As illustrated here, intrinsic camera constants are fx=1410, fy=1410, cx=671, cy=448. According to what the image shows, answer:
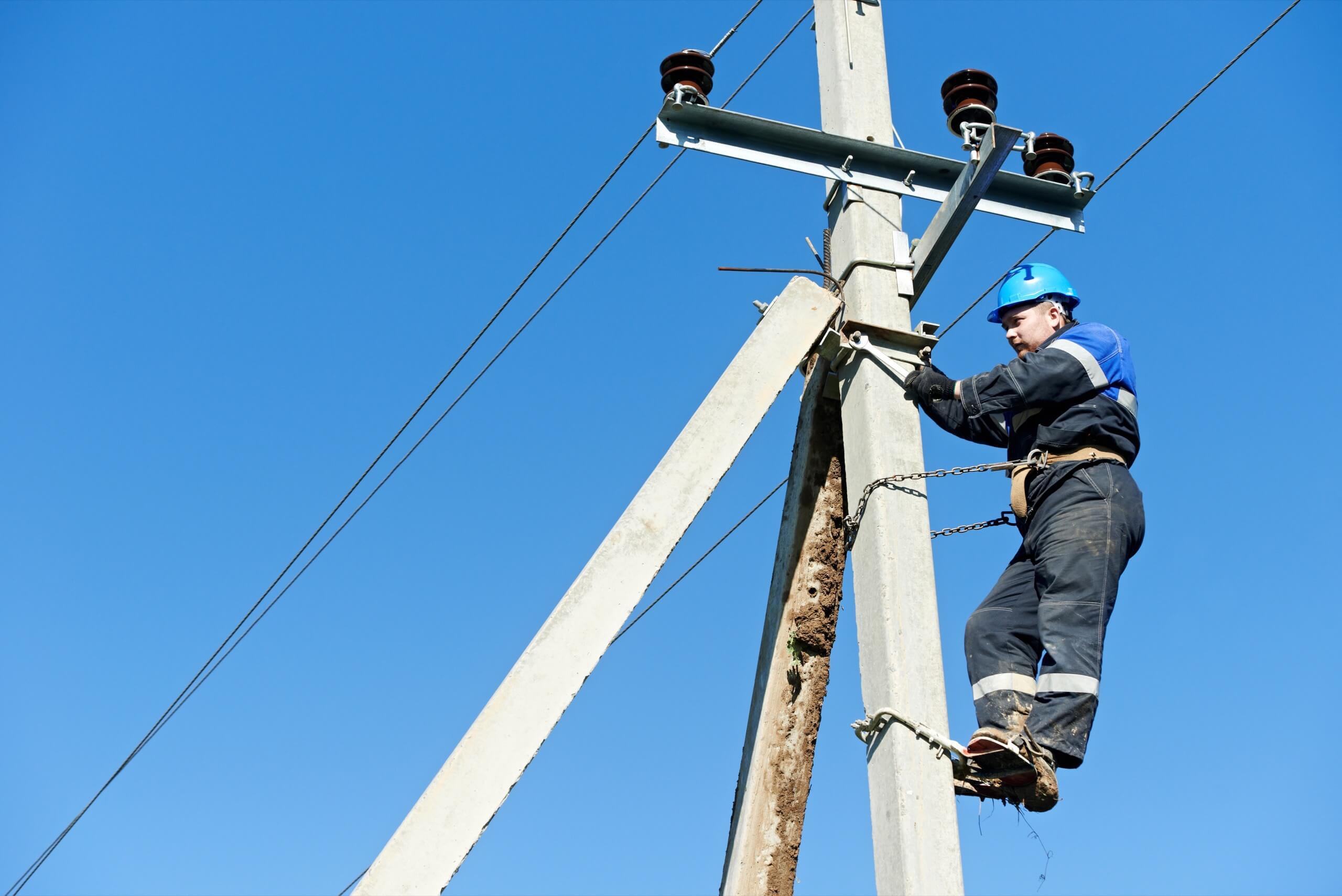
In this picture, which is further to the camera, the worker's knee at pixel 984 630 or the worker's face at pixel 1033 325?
the worker's face at pixel 1033 325

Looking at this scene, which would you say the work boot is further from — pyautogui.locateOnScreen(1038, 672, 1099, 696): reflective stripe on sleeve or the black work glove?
the black work glove

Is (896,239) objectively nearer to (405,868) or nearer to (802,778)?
(802,778)

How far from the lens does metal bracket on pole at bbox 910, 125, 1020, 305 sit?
4.35 meters

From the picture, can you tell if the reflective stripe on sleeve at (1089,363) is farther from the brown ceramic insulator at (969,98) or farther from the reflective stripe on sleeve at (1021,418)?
the brown ceramic insulator at (969,98)

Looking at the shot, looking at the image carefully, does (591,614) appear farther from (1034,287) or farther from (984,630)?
(1034,287)

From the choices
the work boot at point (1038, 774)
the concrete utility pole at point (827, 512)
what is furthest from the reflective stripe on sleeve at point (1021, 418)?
the work boot at point (1038, 774)

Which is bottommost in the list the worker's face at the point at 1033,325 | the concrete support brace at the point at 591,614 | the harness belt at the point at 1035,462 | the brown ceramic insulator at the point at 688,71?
the concrete support brace at the point at 591,614

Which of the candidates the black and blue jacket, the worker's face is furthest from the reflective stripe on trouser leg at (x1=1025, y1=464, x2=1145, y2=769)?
the worker's face

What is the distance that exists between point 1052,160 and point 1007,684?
196cm

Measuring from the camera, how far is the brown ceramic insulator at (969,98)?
15.5 feet

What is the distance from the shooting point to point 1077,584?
3.92 meters

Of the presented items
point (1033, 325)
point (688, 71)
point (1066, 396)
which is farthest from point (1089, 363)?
point (688, 71)

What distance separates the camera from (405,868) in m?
3.35

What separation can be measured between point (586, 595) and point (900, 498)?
3.13 ft
